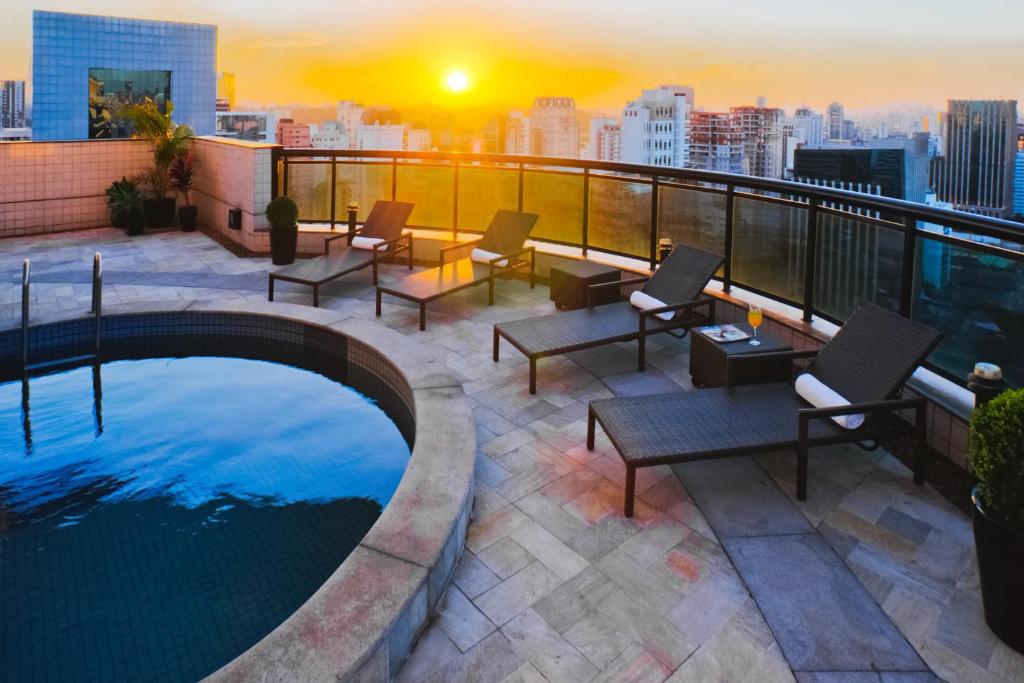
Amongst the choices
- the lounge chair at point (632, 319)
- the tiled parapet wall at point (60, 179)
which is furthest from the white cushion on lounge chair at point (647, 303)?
the tiled parapet wall at point (60, 179)

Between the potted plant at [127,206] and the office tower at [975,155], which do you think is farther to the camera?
the office tower at [975,155]

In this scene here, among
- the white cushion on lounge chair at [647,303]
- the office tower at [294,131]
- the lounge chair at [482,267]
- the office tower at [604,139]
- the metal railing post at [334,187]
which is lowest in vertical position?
the white cushion on lounge chair at [647,303]

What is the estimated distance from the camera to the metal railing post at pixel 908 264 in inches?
158

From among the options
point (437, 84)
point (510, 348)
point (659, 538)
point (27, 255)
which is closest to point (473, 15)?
point (437, 84)

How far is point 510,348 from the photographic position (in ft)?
18.0

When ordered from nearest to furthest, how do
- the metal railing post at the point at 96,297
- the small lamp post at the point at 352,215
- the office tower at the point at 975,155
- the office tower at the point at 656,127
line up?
the metal railing post at the point at 96,297
the small lamp post at the point at 352,215
the office tower at the point at 975,155
the office tower at the point at 656,127

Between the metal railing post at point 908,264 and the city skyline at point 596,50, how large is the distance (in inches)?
1038

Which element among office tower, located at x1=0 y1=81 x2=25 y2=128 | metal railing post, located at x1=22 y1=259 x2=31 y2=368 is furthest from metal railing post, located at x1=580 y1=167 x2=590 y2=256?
office tower, located at x1=0 y1=81 x2=25 y2=128

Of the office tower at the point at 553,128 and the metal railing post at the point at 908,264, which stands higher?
the office tower at the point at 553,128

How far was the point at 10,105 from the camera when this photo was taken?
5191cm

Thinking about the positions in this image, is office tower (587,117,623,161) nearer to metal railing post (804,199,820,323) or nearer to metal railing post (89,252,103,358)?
metal railing post (804,199,820,323)

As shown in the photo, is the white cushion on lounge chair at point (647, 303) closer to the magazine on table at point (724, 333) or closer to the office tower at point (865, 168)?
the magazine on table at point (724, 333)

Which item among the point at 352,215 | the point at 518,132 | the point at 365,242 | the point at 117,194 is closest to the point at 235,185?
the point at 117,194

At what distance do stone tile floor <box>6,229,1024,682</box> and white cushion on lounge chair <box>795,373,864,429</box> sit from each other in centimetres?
33
